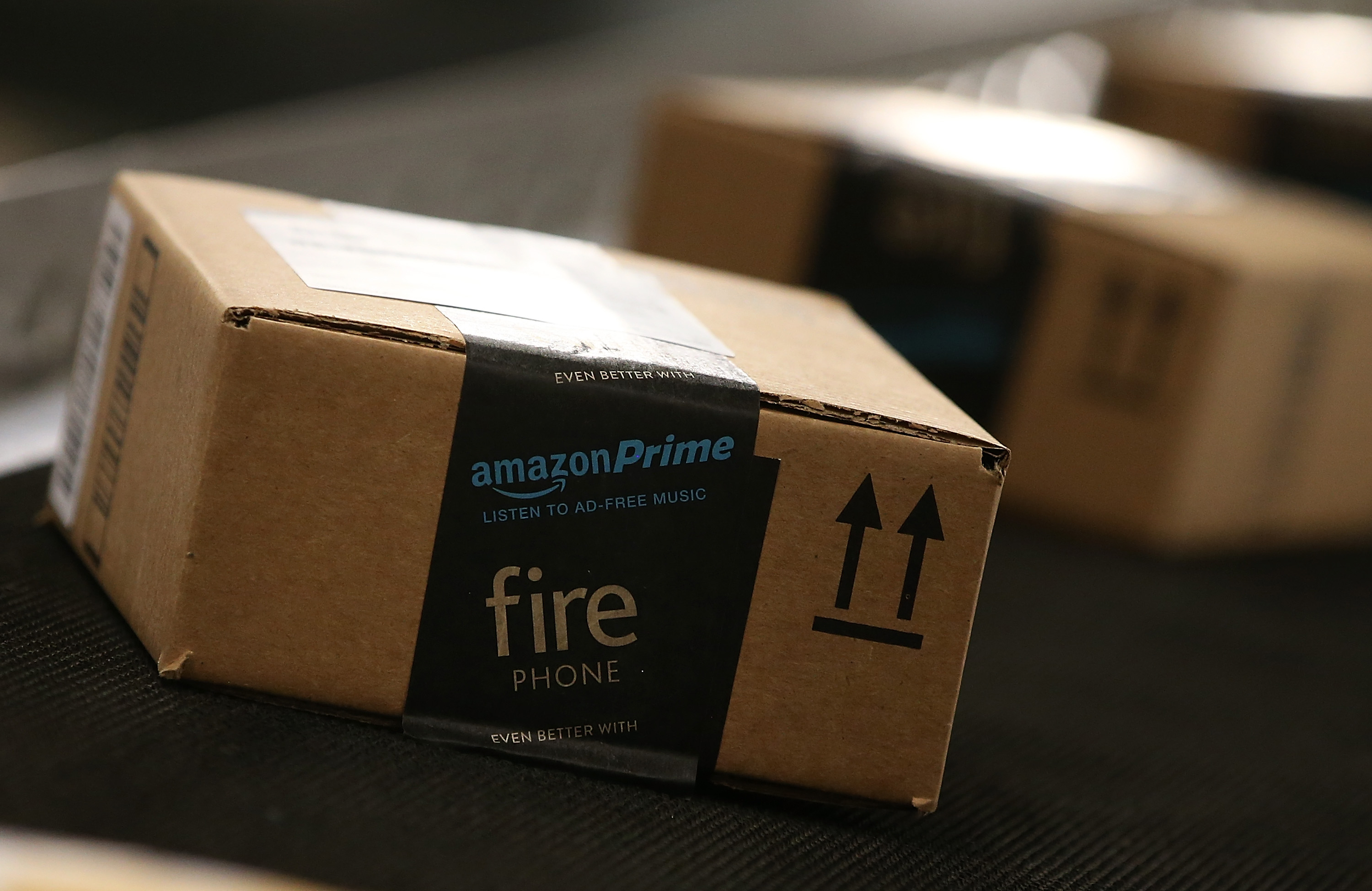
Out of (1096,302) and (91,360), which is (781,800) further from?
(1096,302)

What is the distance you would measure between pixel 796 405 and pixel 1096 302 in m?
0.85

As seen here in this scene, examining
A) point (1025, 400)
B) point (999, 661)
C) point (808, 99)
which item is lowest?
point (999, 661)

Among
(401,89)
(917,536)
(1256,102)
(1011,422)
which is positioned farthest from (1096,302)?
(401,89)

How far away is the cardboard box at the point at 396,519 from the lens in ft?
2.24

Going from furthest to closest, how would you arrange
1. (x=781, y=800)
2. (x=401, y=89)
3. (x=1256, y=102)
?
(x=401, y=89)
(x=1256, y=102)
(x=781, y=800)

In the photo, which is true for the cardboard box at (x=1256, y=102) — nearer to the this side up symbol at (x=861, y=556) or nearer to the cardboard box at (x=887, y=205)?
the cardboard box at (x=887, y=205)

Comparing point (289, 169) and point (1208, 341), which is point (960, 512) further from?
point (289, 169)

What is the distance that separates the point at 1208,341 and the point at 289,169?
1.05 m

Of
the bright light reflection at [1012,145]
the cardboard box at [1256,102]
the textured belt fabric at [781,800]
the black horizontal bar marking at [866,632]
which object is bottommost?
the textured belt fabric at [781,800]

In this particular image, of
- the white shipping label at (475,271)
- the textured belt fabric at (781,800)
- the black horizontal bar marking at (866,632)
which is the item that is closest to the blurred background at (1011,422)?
the textured belt fabric at (781,800)

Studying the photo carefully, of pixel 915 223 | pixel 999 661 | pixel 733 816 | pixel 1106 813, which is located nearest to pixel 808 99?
pixel 915 223

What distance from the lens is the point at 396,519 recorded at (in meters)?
0.70

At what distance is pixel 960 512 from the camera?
0.74m

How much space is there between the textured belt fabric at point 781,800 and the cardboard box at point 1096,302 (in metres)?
0.21
